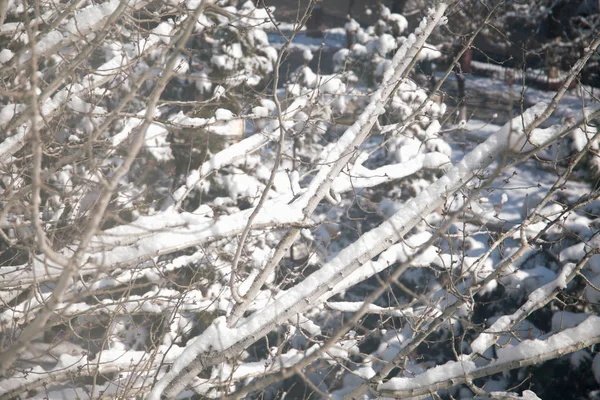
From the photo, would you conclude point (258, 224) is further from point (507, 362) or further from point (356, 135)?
point (507, 362)

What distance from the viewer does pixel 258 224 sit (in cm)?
382

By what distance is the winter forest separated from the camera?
315 cm

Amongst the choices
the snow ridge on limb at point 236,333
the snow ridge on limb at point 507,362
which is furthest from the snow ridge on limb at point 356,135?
the snow ridge on limb at point 507,362

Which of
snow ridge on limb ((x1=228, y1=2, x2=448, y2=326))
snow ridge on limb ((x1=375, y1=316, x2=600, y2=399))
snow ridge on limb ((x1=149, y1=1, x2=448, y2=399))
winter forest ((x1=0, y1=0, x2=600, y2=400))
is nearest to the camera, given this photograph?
snow ridge on limb ((x1=375, y1=316, x2=600, y2=399))

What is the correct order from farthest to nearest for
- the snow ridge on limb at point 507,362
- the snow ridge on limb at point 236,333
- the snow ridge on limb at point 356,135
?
the snow ridge on limb at point 356,135 < the snow ridge on limb at point 236,333 < the snow ridge on limb at point 507,362

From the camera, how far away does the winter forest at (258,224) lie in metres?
3.15

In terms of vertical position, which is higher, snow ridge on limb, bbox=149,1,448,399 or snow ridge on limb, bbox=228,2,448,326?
snow ridge on limb, bbox=228,2,448,326

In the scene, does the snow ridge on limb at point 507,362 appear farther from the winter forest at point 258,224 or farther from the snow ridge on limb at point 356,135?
the snow ridge on limb at point 356,135

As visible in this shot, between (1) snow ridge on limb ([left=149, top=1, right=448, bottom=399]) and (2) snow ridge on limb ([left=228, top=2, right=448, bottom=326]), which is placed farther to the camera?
(2) snow ridge on limb ([left=228, top=2, right=448, bottom=326])

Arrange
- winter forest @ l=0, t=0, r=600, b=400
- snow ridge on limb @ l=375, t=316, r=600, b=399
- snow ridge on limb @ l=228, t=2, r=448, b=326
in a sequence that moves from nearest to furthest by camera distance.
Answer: snow ridge on limb @ l=375, t=316, r=600, b=399, winter forest @ l=0, t=0, r=600, b=400, snow ridge on limb @ l=228, t=2, r=448, b=326

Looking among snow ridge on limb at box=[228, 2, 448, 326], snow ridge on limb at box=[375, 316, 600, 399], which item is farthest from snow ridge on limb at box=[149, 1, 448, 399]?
snow ridge on limb at box=[375, 316, 600, 399]

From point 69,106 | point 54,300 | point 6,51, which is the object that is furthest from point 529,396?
point 6,51

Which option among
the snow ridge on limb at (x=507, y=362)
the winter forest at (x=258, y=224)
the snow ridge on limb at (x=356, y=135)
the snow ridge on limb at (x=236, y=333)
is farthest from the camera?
the snow ridge on limb at (x=356, y=135)

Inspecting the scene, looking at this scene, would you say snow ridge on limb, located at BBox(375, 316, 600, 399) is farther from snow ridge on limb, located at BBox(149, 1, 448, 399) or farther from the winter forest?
snow ridge on limb, located at BBox(149, 1, 448, 399)
